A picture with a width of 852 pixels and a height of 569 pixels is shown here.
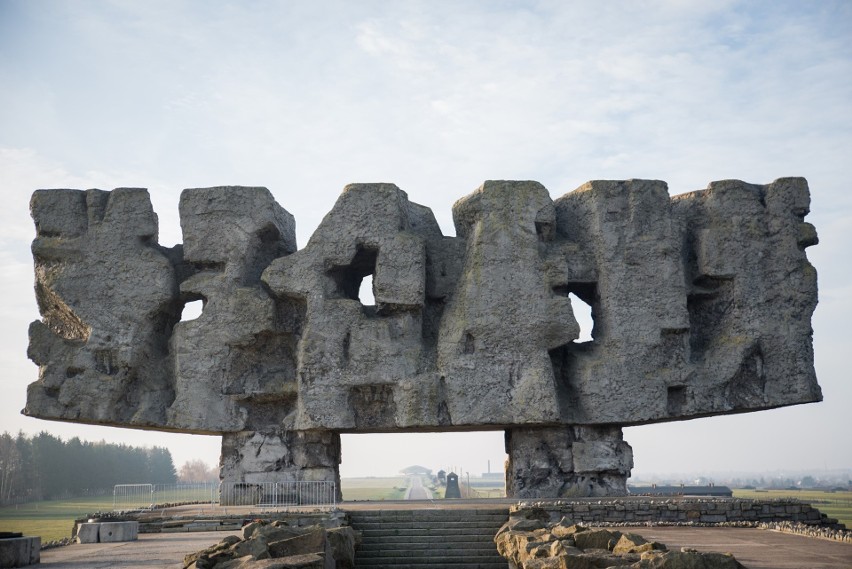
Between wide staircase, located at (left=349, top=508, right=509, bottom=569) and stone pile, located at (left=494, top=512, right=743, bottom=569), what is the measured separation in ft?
8.90

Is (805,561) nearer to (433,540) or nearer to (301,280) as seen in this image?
(433,540)

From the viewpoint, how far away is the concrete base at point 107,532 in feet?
43.9

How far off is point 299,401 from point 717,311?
946cm

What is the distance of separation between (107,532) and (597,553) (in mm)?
8404

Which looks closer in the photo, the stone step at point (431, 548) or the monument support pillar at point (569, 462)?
the stone step at point (431, 548)

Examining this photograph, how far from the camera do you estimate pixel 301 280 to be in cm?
1939

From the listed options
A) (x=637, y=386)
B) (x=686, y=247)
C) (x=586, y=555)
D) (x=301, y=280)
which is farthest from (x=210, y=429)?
(x=586, y=555)

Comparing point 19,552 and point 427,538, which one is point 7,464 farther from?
point 19,552

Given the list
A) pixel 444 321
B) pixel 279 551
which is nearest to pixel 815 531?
pixel 279 551

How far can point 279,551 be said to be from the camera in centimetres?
971

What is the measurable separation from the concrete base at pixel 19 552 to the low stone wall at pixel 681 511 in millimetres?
7894

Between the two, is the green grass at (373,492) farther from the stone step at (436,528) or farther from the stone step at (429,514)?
the stone step at (436,528)

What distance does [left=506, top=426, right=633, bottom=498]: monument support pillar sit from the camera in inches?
745

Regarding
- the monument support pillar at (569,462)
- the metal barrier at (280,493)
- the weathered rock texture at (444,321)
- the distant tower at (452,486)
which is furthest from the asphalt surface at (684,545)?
the distant tower at (452,486)
